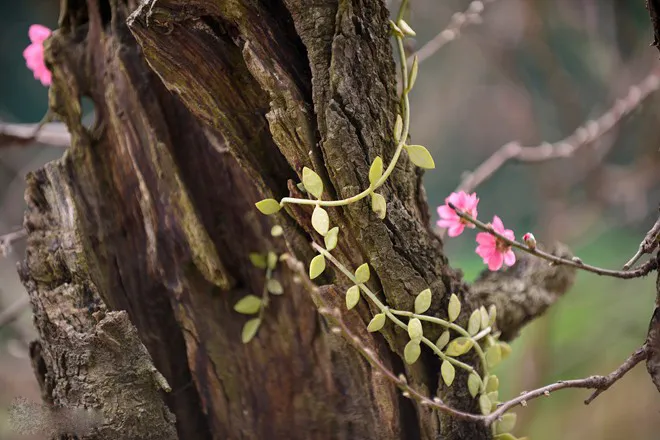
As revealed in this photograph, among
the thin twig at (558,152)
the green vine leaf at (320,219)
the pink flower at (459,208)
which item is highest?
the thin twig at (558,152)

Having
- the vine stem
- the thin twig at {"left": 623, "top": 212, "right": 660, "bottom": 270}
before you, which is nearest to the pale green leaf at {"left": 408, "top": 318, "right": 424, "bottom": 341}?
the vine stem

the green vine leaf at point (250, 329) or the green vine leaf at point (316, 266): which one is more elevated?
the green vine leaf at point (250, 329)

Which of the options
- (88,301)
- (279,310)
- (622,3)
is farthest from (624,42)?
(88,301)

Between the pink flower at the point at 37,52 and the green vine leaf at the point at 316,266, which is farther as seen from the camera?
the pink flower at the point at 37,52

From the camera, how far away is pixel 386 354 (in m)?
0.75

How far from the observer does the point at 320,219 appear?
0.63 m

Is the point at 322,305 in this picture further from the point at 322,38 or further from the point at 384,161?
the point at 322,38

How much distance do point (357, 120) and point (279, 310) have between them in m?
0.34

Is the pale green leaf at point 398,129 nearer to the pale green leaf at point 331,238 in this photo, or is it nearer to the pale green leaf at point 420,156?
the pale green leaf at point 420,156

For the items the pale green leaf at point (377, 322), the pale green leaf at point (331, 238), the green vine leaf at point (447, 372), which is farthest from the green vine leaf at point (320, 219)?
the green vine leaf at point (447, 372)

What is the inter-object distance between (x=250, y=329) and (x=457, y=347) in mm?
286

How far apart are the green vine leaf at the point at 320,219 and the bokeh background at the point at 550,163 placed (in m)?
0.90

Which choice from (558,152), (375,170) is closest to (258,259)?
(375,170)

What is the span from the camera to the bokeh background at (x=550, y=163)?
1725 millimetres
